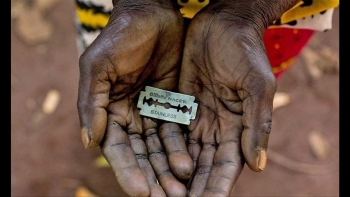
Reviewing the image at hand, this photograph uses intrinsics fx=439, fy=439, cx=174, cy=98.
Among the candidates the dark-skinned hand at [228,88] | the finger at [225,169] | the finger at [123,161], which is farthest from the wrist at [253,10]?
the finger at [123,161]

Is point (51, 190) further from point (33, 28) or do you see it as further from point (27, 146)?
point (33, 28)

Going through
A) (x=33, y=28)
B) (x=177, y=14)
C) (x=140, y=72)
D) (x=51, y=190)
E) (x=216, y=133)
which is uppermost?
(x=177, y=14)

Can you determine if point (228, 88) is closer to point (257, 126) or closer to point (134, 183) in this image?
point (257, 126)

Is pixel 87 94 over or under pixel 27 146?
over

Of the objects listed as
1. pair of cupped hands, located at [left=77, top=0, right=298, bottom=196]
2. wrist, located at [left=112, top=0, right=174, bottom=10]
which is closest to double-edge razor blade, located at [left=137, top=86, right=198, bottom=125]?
pair of cupped hands, located at [left=77, top=0, right=298, bottom=196]

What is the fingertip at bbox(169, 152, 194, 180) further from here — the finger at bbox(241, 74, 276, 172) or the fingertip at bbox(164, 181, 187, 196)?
the finger at bbox(241, 74, 276, 172)

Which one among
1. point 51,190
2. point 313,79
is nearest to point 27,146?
point 51,190

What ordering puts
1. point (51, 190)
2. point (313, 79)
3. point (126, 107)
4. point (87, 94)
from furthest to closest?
point (313, 79), point (51, 190), point (126, 107), point (87, 94)
